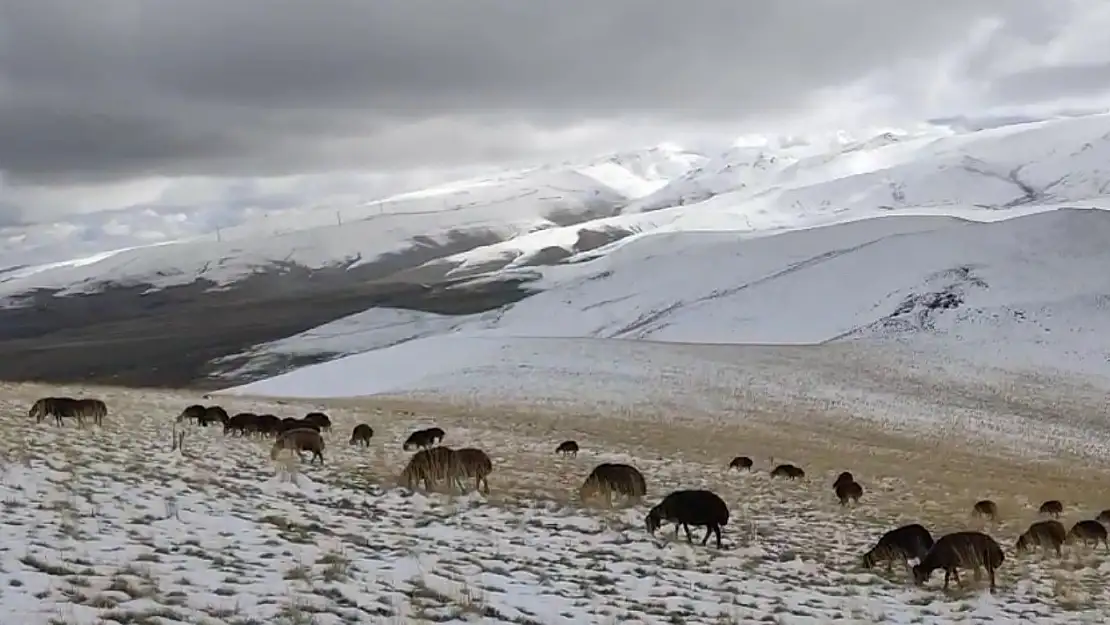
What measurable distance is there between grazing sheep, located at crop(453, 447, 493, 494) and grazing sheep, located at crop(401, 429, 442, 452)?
6157 mm

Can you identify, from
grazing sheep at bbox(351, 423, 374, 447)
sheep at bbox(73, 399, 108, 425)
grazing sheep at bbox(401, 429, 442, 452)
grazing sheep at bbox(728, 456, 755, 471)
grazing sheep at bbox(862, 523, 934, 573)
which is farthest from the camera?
grazing sheep at bbox(728, 456, 755, 471)

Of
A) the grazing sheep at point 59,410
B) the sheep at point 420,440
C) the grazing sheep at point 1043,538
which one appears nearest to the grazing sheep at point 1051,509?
the grazing sheep at point 1043,538

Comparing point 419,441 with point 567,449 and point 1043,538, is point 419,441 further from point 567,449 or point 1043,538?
point 1043,538

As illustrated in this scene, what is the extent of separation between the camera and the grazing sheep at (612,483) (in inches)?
700

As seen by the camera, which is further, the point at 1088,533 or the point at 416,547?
the point at 1088,533

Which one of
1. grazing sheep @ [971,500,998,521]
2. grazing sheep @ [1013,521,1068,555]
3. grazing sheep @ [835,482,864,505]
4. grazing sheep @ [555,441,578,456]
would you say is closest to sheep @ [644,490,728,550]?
grazing sheep @ [1013,521,1068,555]

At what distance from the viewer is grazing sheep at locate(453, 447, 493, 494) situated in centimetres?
1755

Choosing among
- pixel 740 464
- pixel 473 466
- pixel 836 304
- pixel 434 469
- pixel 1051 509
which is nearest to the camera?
pixel 434 469

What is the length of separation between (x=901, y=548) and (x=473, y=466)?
747 cm

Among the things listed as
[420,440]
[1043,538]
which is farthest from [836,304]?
[1043,538]

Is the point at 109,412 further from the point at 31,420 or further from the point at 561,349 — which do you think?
the point at 561,349

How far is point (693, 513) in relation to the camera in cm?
1495

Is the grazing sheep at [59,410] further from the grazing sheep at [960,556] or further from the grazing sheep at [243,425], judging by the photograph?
the grazing sheep at [960,556]

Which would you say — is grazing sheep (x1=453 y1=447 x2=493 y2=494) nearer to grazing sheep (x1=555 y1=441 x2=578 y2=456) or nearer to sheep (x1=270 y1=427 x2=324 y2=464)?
sheep (x1=270 y1=427 x2=324 y2=464)
